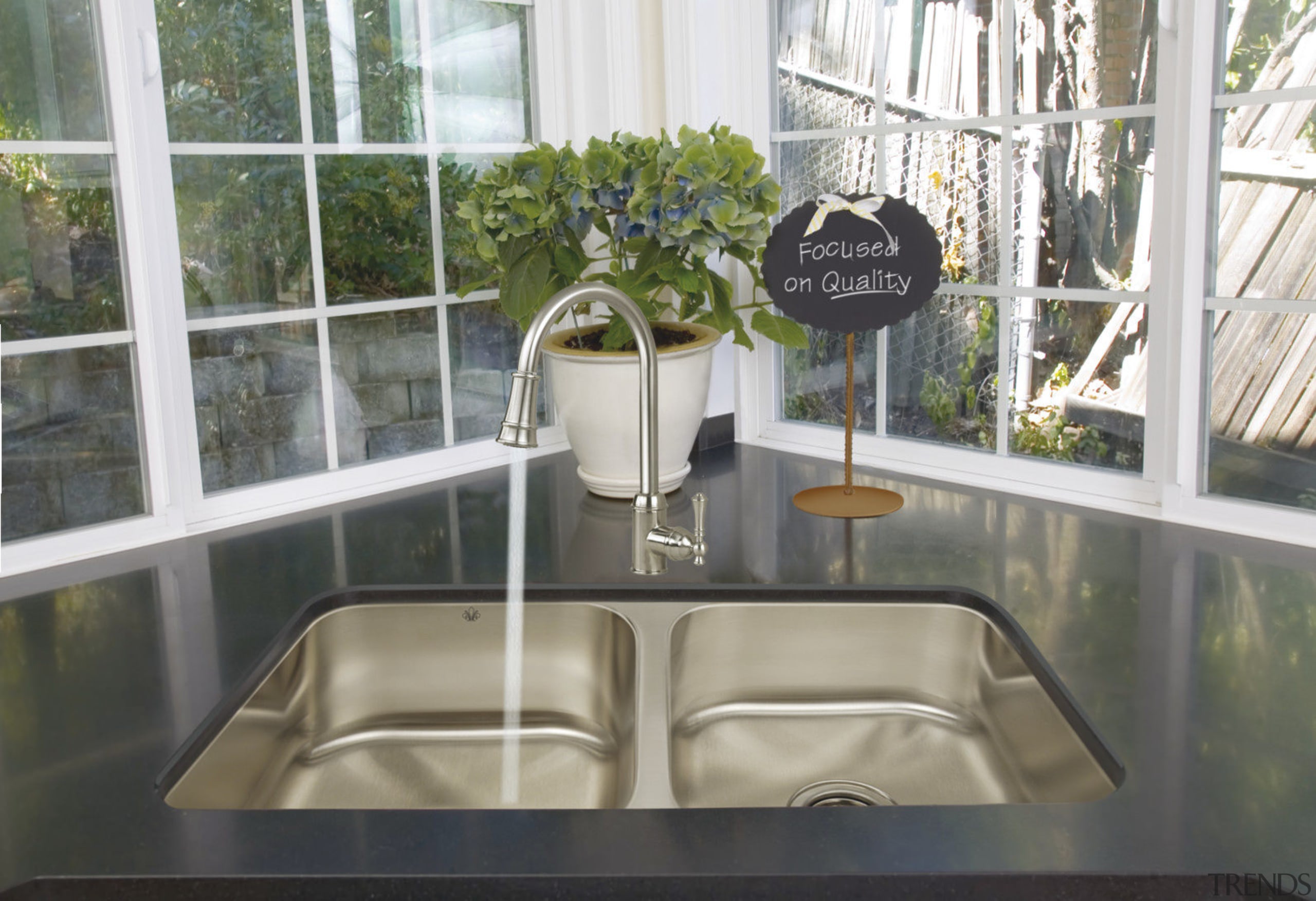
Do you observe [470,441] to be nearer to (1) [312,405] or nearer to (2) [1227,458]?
(1) [312,405]

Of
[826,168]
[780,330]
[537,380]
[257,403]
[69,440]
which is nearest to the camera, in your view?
[537,380]

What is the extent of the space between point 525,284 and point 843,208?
47 cm

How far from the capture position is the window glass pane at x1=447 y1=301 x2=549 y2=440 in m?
1.94

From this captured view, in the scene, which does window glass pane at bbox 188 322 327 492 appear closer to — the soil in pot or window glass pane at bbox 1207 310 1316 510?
the soil in pot

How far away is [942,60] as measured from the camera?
5.80ft

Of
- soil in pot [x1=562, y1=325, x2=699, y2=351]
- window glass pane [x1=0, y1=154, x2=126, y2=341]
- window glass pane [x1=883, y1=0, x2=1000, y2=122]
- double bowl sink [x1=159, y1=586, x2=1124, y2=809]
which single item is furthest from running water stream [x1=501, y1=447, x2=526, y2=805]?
window glass pane [x1=883, y1=0, x2=1000, y2=122]

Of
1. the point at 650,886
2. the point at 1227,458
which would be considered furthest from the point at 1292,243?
the point at 650,886

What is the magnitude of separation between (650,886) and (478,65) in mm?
1444

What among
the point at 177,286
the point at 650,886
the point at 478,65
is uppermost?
the point at 478,65

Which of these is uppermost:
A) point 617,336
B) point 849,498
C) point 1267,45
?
point 1267,45

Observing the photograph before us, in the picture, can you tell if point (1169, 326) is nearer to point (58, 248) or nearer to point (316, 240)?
point (316, 240)

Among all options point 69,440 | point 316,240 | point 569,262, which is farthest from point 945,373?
point 69,440

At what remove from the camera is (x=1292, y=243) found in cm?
142

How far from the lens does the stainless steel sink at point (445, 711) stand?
4.25 feet
